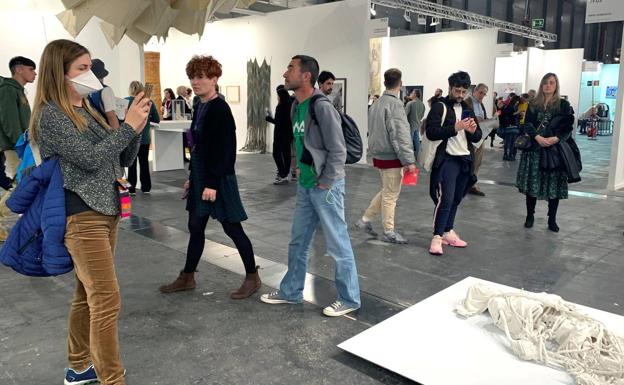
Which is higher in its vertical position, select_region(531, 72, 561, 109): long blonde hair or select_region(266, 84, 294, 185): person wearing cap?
select_region(531, 72, 561, 109): long blonde hair

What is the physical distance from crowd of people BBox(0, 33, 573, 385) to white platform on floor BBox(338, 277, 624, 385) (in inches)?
17.8

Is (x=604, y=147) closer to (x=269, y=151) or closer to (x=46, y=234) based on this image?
(x=269, y=151)

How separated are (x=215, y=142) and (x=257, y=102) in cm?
1011

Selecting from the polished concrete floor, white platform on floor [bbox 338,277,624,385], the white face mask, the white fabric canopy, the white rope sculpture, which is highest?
the white fabric canopy

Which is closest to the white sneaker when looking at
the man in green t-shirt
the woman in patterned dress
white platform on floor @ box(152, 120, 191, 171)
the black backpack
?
the man in green t-shirt

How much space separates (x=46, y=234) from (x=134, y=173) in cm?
560

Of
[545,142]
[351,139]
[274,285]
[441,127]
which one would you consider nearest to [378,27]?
[545,142]

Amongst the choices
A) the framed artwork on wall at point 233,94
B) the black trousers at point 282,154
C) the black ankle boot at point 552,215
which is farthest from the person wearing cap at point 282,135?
the framed artwork on wall at point 233,94

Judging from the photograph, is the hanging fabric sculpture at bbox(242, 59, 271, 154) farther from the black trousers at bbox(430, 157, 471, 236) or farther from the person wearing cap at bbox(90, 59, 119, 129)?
the person wearing cap at bbox(90, 59, 119, 129)

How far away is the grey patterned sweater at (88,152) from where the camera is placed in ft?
6.72

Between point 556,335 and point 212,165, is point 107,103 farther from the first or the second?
point 556,335

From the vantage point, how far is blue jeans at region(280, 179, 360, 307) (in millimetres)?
3178

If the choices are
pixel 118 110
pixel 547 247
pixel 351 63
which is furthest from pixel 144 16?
pixel 351 63

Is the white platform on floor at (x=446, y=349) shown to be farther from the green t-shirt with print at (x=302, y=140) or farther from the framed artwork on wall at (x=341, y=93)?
the framed artwork on wall at (x=341, y=93)
